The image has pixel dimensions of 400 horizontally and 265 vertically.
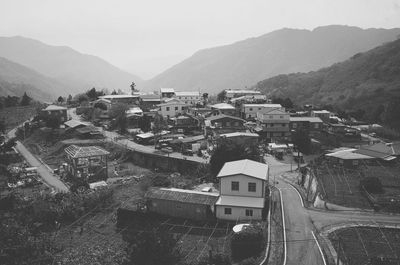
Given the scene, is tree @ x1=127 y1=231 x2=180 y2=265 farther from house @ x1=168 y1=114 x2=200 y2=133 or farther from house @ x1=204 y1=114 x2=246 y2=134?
house @ x1=168 y1=114 x2=200 y2=133

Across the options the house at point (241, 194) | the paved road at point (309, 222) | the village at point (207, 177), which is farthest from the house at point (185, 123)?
the paved road at point (309, 222)

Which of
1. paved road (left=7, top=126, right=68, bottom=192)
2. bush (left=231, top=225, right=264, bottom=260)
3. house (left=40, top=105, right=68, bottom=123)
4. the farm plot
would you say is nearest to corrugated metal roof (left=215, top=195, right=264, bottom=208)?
bush (left=231, top=225, right=264, bottom=260)

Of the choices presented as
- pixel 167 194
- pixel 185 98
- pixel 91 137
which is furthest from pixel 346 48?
pixel 167 194

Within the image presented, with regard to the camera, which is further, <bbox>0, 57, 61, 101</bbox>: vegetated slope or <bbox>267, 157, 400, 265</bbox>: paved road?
<bbox>0, 57, 61, 101</bbox>: vegetated slope

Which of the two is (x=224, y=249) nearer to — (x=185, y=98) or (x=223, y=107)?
(x=223, y=107)

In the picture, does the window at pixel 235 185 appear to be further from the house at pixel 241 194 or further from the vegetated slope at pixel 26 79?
the vegetated slope at pixel 26 79

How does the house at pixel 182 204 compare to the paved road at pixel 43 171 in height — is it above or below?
above
